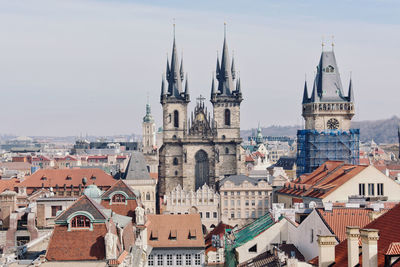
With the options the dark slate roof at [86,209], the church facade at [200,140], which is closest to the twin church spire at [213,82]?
the church facade at [200,140]

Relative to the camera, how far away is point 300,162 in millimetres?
119750

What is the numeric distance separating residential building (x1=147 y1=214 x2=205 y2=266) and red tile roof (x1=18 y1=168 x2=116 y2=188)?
44555mm

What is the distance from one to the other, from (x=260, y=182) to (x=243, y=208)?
4908 mm

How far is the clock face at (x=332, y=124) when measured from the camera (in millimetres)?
123750

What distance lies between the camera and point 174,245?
67.9 m

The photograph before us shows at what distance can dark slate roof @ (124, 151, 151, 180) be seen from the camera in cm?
12481

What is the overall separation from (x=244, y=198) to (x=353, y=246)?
95181 mm

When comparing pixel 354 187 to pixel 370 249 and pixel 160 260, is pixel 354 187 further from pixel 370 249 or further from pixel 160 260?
pixel 370 249

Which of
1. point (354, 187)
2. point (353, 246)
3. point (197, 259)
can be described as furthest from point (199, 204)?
point (353, 246)

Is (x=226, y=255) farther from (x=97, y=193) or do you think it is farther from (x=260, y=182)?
(x=260, y=182)

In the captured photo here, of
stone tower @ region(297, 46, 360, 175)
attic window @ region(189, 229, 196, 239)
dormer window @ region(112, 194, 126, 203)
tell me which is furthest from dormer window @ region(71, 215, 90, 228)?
stone tower @ region(297, 46, 360, 175)

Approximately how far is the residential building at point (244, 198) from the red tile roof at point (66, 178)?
1807 cm

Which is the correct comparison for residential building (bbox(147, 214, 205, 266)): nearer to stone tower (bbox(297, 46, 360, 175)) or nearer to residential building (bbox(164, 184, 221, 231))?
residential building (bbox(164, 184, 221, 231))

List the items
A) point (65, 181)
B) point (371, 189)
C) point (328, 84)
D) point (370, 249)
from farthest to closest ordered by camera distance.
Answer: point (328, 84)
point (65, 181)
point (371, 189)
point (370, 249)
